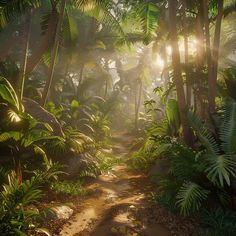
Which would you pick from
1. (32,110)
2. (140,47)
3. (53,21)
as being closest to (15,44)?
(140,47)

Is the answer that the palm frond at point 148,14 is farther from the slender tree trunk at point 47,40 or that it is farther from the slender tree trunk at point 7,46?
the slender tree trunk at point 7,46

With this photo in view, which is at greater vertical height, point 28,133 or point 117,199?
point 28,133

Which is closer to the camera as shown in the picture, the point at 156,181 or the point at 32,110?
the point at 156,181

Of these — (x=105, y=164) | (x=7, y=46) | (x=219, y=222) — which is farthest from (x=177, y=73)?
(x=7, y=46)

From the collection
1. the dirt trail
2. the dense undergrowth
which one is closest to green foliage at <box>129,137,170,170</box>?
the dense undergrowth

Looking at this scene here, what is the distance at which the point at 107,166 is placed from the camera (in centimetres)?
1052

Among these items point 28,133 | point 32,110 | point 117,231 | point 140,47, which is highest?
point 140,47

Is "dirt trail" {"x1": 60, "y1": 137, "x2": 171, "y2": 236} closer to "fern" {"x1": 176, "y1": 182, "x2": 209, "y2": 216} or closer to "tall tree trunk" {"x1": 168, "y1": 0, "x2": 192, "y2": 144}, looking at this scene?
"fern" {"x1": 176, "y1": 182, "x2": 209, "y2": 216}

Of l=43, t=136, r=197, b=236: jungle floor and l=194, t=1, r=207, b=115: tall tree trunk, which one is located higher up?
l=194, t=1, r=207, b=115: tall tree trunk

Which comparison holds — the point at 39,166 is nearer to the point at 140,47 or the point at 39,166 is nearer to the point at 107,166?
the point at 107,166

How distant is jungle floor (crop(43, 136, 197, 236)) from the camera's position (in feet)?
19.0

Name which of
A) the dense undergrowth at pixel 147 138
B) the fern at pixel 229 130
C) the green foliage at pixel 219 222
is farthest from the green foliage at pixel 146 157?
the green foliage at pixel 219 222

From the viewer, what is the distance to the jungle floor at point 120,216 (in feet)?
19.0

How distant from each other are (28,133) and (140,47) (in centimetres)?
2312
